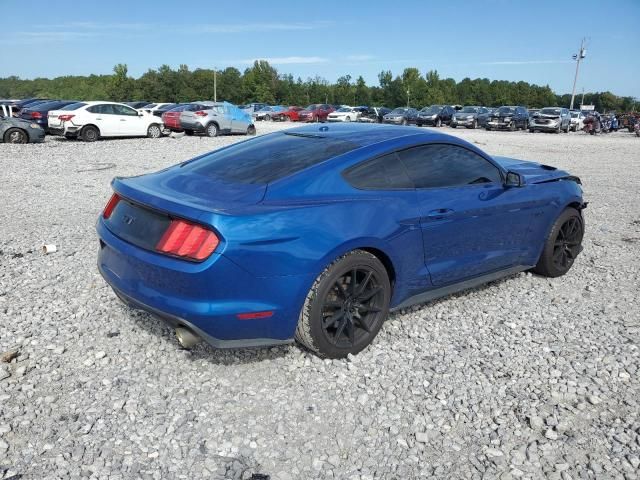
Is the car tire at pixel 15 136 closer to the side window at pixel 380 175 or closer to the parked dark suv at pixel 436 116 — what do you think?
the side window at pixel 380 175

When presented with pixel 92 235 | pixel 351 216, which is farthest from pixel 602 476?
pixel 92 235

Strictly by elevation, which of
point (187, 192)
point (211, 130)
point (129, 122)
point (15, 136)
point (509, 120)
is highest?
point (187, 192)

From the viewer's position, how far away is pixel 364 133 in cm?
414

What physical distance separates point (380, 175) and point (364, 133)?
0.57 metres

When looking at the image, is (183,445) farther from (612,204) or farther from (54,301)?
(612,204)

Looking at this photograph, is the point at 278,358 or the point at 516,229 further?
the point at 516,229

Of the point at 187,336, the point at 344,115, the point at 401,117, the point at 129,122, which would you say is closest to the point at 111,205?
the point at 187,336

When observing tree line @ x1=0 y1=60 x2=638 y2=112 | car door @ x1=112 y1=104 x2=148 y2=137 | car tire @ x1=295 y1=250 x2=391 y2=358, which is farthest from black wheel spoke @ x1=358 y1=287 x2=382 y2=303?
tree line @ x1=0 y1=60 x2=638 y2=112

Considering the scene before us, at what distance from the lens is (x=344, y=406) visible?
311 cm

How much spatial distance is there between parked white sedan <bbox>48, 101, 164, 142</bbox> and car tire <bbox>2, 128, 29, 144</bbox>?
3.94 ft

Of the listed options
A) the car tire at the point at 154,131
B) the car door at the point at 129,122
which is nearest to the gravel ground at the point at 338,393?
the car door at the point at 129,122

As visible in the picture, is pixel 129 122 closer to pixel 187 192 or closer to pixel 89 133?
pixel 89 133

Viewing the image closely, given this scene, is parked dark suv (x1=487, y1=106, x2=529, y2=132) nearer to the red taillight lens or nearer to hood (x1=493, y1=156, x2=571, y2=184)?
hood (x1=493, y1=156, x2=571, y2=184)

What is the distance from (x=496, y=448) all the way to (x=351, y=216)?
5.00 feet
